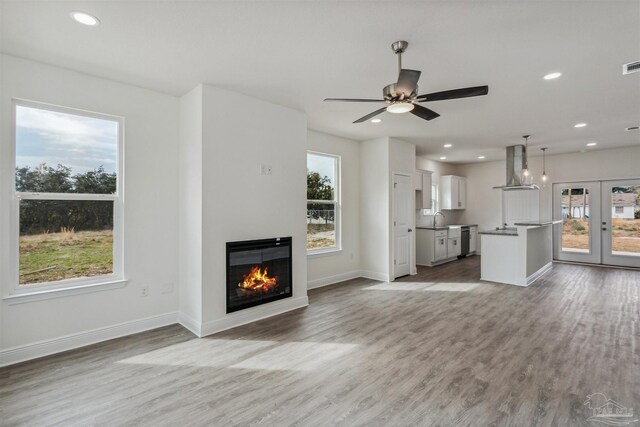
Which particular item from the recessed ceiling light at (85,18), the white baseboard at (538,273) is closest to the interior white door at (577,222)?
the white baseboard at (538,273)

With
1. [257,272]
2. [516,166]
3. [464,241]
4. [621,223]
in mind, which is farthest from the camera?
[464,241]

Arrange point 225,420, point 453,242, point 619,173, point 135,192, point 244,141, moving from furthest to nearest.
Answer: point 453,242, point 619,173, point 244,141, point 135,192, point 225,420

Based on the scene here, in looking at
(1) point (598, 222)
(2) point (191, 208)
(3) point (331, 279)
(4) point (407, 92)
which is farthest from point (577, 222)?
(2) point (191, 208)

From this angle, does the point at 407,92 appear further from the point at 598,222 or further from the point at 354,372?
the point at 598,222

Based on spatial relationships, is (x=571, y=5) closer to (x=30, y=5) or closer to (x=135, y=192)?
(x=30, y=5)

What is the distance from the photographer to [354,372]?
265 centimetres

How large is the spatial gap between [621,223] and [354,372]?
8.04 metres

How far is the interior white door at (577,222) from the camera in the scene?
7.44 m

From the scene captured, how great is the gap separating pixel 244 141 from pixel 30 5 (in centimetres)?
205

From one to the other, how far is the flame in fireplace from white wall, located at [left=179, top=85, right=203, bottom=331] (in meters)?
0.55

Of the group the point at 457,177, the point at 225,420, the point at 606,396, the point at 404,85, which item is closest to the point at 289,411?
the point at 225,420

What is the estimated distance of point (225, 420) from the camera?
6.79 ft

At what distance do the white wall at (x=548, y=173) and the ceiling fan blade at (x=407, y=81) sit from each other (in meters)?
7.34

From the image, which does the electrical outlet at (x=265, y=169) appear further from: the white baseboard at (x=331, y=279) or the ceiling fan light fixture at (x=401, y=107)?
the white baseboard at (x=331, y=279)
